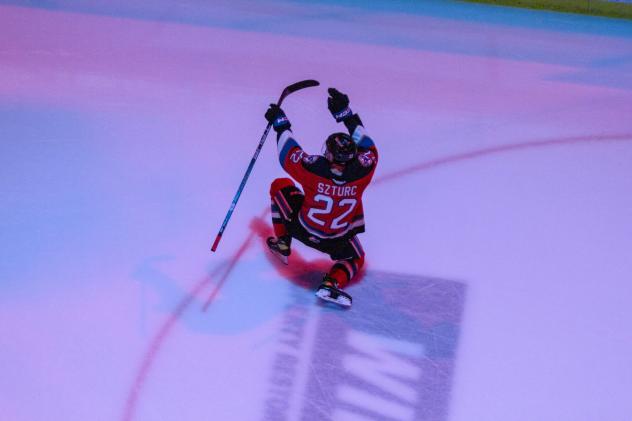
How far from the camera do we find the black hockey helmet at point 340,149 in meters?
4.08

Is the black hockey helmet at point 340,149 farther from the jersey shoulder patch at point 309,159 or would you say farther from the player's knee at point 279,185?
the player's knee at point 279,185

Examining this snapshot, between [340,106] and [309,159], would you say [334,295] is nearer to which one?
[309,159]

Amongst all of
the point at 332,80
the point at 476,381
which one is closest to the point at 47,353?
the point at 476,381

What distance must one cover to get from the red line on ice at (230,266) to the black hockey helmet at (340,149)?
Result: 0.96 m

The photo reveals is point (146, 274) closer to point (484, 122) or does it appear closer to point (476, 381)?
point (476, 381)

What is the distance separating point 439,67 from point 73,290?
328cm

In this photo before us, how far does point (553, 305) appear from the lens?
452 cm

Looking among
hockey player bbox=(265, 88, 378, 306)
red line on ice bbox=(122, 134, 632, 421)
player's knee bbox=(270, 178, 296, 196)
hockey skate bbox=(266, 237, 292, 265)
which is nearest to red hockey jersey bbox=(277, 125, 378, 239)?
hockey player bbox=(265, 88, 378, 306)

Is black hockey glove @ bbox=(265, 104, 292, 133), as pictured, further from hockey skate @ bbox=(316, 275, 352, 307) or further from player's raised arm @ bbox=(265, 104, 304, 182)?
hockey skate @ bbox=(316, 275, 352, 307)

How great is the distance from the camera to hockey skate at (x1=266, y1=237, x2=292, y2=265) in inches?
180

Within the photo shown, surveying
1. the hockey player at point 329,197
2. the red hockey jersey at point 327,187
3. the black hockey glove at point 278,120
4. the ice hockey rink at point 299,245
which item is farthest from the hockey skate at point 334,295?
the black hockey glove at point 278,120

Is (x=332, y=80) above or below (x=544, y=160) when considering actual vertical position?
above

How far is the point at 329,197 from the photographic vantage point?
4254mm

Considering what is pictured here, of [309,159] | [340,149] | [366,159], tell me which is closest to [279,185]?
[309,159]
